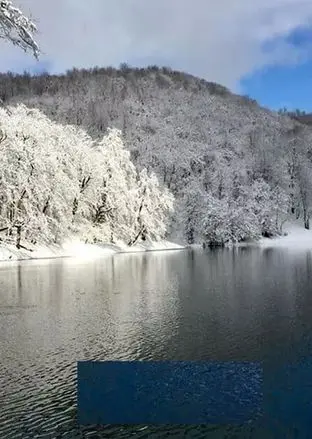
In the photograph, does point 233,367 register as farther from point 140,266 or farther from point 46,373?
point 140,266

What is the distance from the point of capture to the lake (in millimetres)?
10570

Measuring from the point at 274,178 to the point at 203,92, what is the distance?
8784 centimetres

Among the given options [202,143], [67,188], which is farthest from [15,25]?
[202,143]

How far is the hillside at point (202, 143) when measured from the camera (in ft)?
270

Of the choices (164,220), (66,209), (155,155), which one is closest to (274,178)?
(155,155)

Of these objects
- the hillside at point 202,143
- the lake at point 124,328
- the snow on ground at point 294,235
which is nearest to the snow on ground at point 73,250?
the hillside at point 202,143

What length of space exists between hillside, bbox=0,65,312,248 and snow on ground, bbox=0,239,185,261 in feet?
41.5
